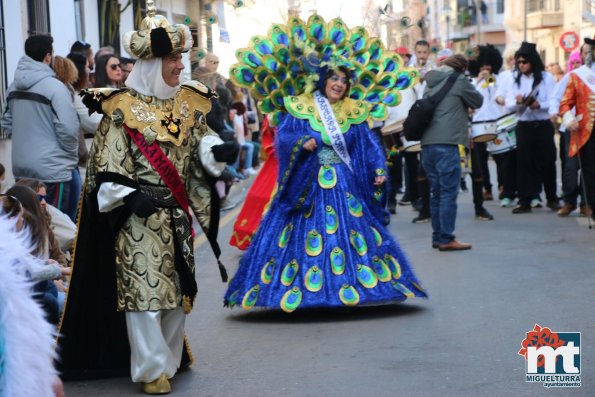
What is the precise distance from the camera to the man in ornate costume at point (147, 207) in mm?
6239

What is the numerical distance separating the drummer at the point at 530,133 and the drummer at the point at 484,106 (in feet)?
1.39

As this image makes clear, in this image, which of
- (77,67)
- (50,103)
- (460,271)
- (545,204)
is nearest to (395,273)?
(460,271)

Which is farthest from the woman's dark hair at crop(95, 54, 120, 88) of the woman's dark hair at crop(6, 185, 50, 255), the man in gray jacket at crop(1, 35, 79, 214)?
the woman's dark hair at crop(6, 185, 50, 255)

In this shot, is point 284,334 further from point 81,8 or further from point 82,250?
point 81,8

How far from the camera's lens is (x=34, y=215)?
23.9 feet

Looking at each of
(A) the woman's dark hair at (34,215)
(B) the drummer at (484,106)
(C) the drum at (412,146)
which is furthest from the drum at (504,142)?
(A) the woman's dark hair at (34,215)

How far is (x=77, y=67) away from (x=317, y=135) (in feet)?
10.7

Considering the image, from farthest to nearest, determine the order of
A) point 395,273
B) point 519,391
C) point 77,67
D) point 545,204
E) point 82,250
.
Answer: point 545,204
point 77,67
point 395,273
point 82,250
point 519,391

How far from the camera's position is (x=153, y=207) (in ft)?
20.0

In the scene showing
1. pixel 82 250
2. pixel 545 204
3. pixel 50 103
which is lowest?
pixel 545 204

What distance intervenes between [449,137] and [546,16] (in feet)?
160

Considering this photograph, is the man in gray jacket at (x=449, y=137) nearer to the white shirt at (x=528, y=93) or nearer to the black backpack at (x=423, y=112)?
the black backpack at (x=423, y=112)

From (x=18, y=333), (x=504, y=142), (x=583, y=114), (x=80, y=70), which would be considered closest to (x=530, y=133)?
(x=504, y=142)

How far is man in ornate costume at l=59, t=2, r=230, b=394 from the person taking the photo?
20.5ft
